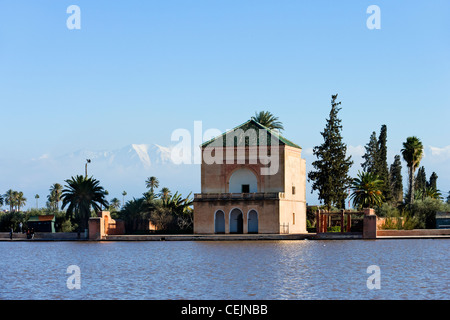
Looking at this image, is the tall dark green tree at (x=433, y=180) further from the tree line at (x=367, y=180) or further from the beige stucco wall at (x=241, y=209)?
the beige stucco wall at (x=241, y=209)

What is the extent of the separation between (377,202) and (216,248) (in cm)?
2632

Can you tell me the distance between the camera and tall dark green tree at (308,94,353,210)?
203ft

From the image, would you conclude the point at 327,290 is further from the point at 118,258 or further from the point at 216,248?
the point at 216,248

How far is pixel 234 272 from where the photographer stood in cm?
3025

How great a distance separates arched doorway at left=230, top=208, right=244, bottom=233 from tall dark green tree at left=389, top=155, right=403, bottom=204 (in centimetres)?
Result: 2635

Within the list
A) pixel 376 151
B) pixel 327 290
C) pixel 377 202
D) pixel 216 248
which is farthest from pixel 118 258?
pixel 376 151

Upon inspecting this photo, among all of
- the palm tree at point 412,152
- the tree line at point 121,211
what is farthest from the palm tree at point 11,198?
the palm tree at point 412,152

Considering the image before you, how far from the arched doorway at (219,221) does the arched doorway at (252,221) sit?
2149mm

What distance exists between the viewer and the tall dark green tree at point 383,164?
237 feet

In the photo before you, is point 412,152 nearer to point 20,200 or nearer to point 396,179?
point 396,179

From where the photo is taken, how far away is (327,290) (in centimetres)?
2427

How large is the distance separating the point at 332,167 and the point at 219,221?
10636 mm

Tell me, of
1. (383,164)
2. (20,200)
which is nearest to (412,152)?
(383,164)

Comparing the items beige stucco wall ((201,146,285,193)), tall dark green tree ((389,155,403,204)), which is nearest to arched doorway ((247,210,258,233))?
beige stucco wall ((201,146,285,193))
